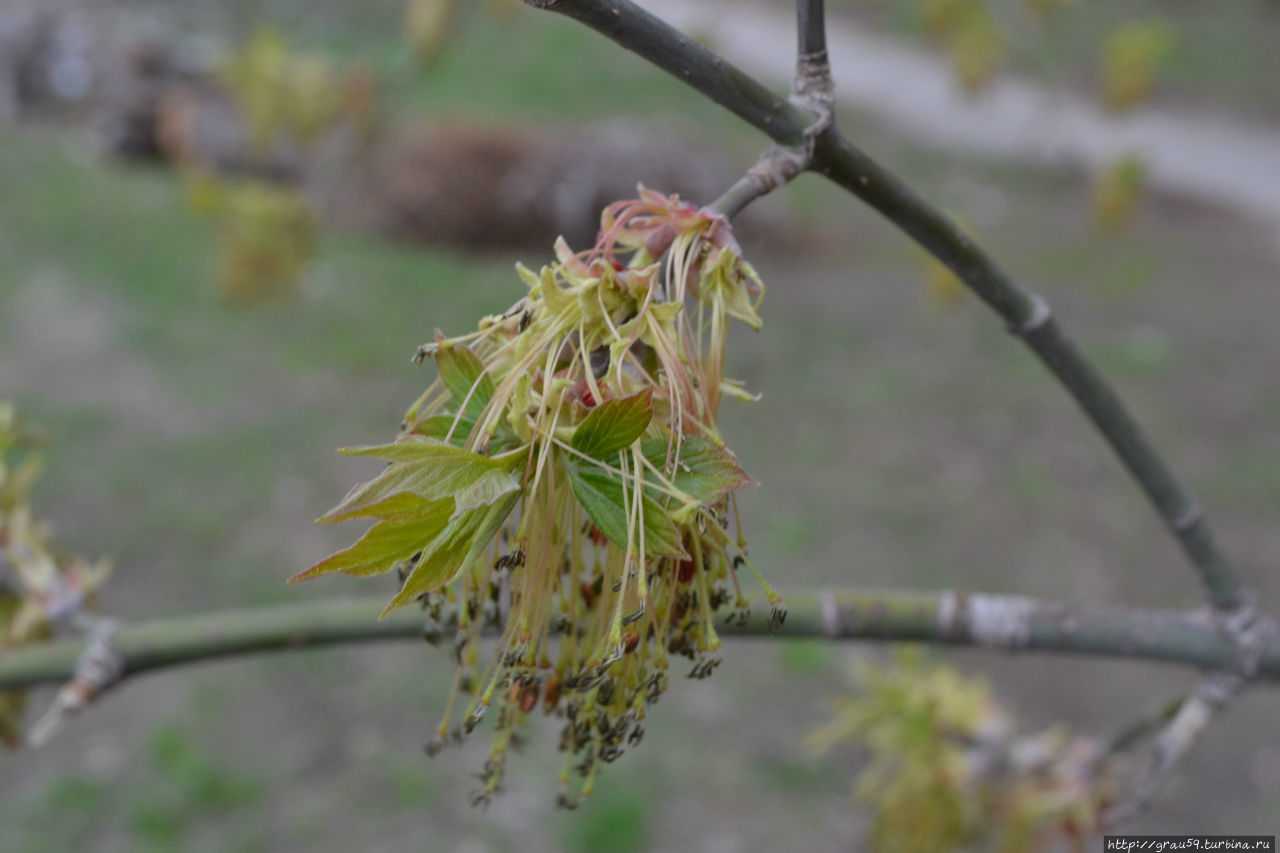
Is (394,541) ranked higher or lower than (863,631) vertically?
higher

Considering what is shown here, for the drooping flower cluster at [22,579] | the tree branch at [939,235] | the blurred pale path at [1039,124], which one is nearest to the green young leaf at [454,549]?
the tree branch at [939,235]

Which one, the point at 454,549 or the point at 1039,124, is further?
the point at 1039,124

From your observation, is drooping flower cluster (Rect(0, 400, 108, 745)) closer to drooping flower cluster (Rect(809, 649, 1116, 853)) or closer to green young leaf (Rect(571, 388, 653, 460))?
green young leaf (Rect(571, 388, 653, 460))

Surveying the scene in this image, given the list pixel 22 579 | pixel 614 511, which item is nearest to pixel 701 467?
pixel 614 511

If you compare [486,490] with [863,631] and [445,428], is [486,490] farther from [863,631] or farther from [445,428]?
[863,631]

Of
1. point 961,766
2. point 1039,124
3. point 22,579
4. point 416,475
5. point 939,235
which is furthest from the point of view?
point 1039,124

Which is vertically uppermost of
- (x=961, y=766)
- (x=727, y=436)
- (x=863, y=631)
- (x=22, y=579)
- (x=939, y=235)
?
(x=939, y=235)

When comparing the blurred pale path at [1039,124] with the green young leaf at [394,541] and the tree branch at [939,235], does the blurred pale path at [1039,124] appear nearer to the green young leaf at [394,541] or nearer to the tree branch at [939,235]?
the tree branch at [939,235]

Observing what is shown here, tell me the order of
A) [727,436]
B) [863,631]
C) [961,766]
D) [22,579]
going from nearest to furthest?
[863,631]
[22,579]
[961,766]
[727,436]
